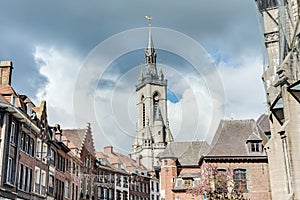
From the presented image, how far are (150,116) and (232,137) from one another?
3704 inches

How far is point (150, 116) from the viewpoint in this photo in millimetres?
136875

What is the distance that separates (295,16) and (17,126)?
22378 millimetres

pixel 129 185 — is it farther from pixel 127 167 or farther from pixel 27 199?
pixel 27 199

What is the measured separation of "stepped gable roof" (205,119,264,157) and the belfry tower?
74780 millimetres

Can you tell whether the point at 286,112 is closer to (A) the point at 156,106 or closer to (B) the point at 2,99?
(B) the point at 2,99

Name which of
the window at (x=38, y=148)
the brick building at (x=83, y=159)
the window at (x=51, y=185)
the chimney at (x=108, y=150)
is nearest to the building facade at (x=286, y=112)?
the window at (x=38, y=148)

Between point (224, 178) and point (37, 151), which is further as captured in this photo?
point (37, 151)

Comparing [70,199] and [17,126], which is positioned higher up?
[17,126]

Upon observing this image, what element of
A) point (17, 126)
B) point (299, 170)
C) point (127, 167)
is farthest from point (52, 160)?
point (127, 167)

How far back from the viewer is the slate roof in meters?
50.3

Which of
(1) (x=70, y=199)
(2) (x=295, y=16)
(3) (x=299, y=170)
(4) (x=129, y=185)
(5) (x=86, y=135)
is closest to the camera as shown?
(3) (x=299, y=170)

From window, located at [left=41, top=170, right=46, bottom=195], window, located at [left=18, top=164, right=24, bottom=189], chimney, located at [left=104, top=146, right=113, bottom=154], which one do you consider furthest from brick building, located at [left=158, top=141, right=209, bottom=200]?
chimney, located at [left=104, top=146, right=113, bottom=154]

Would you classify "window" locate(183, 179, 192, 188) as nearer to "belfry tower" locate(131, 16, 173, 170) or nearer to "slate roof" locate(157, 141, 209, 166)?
"slate roof" locate(157, 141, 209, 166)

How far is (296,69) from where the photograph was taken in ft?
59.4
